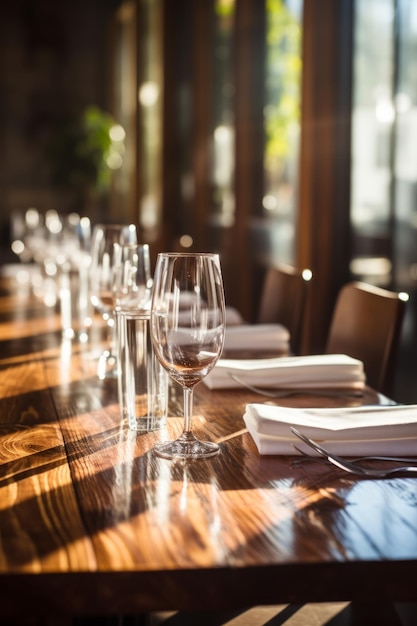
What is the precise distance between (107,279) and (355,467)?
0.85 meters

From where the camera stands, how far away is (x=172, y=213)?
7438mm

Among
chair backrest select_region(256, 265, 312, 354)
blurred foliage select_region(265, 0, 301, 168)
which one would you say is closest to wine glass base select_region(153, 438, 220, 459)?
chair backrest select_region(256, 265, 312, 354)

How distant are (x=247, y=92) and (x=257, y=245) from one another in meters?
0.88

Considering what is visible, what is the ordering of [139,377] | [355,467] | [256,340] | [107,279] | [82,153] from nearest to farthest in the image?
[355,467] → [139,377] → [107,279] → [256,340] → [82,153]

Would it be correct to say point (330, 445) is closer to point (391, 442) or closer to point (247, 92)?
point (391, 442)

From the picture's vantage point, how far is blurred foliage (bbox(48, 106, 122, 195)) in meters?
9.36

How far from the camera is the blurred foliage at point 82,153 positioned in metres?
9.36

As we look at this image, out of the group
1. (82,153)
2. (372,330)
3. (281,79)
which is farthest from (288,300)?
(82,153)

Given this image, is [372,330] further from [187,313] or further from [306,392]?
[187,313]

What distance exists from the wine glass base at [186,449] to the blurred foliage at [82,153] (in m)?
8.41

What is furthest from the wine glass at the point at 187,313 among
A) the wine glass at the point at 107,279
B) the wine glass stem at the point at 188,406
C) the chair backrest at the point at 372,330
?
the chair backrest at the point at 372,330

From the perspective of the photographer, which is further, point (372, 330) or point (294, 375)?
point (372, 330)

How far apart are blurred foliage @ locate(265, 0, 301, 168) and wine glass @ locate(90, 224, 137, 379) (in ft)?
8.95

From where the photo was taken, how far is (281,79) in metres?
4.70
